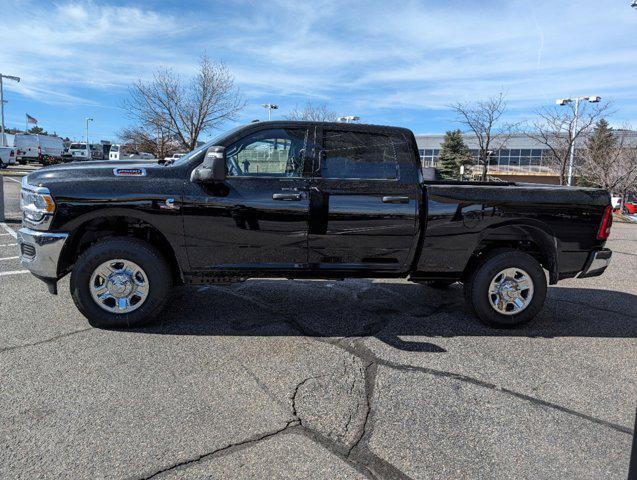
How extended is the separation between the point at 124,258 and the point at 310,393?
213 centimetres

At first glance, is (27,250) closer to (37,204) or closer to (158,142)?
(37,204)

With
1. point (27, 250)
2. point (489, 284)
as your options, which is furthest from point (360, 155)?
point (27, 250)

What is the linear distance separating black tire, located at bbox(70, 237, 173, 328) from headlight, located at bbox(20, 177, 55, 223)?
1.57ft

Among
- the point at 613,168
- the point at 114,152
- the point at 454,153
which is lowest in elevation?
the point at 613,168

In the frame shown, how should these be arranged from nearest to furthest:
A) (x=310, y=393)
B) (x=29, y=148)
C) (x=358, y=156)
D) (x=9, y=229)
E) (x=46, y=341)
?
1. (x=310, y=393)
2. (x=46, y=341)
3. (x=358, y=156)
4. (x=9, y=229)
5. (x=29, y=148)

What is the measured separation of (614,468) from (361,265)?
257cm

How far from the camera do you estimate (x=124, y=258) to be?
166 inches

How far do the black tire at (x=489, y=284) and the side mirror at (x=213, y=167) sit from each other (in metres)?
2.71

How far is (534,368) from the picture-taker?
3.85 metres

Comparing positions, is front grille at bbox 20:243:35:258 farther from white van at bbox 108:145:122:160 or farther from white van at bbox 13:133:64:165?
white van at bbox 13:133:64:165

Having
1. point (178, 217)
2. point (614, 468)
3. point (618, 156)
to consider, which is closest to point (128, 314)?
point (178, 217)

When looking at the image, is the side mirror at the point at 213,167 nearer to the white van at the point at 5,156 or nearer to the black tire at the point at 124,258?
the black tire at the point at 124,258

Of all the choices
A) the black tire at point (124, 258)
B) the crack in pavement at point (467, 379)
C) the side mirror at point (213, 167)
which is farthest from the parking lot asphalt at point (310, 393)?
the side mirror at point (213, 167)

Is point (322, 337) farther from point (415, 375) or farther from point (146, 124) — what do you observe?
point (146, 124)
